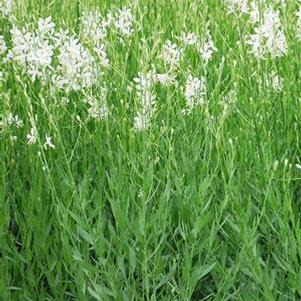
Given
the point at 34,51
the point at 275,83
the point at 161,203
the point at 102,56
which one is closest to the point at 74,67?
the point at 34,51

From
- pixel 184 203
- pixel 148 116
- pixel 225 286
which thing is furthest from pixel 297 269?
pixel 148 116

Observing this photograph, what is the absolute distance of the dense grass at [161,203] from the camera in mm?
2816

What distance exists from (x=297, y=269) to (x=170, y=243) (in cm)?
59

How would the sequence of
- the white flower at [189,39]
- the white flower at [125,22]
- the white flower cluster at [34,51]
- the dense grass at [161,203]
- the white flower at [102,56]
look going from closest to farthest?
the dense grass at [161,203], the white flower cluster at [34,51], the white flower at [102,56], the white flower at [189,39], the white flower at [125,22]

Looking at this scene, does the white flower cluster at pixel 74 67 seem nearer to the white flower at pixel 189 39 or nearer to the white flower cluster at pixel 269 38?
the white flower at pixel 189 39

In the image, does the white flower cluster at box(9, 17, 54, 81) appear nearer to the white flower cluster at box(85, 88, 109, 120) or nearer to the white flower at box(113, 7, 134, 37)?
the white flower cluster at box(85, 88, 109, 120)

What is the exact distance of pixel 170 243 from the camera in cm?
325

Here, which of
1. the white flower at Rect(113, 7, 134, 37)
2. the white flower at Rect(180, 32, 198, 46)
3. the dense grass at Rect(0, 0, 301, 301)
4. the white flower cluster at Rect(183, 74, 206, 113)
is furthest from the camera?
the white flower at Rect(113, 7, 134, 37)

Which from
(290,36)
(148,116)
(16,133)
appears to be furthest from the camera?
(290,36)

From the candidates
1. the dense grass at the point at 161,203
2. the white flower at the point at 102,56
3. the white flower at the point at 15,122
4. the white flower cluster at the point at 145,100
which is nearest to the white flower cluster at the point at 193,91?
the dense grass at the point at 161,203

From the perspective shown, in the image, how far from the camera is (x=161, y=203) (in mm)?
2844

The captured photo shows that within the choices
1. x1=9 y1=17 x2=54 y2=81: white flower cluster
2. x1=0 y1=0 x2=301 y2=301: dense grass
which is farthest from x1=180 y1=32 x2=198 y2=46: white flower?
x1=9 y1=17 x2=54 y2=81: white flower cluster

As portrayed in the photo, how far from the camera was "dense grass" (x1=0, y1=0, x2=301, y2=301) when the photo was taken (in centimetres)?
282

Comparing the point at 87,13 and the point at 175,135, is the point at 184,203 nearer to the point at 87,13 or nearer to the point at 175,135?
the point at 175,135
